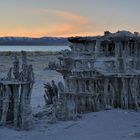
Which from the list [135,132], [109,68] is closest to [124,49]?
[109,68]

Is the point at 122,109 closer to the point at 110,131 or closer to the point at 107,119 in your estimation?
the point at 107,119

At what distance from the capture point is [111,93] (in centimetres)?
2527

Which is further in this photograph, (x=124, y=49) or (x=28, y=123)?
(x=124, y=49)

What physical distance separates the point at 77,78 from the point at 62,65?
1342mm

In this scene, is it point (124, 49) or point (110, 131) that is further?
point (124, 49)

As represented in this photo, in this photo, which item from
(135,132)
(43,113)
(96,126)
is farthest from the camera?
(43,113)

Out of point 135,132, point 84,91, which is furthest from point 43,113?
point 135,132

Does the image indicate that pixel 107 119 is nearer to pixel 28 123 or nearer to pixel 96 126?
pixel 96 126

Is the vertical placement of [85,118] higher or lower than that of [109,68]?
lower

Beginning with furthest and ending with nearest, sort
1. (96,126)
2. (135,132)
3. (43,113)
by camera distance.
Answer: (43,113)
(96,126)
(135,132)

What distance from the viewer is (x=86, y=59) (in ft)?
84.5

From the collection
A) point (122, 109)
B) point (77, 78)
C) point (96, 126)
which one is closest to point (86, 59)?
point (77, 78)

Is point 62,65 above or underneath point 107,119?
above

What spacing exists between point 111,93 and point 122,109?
94 cm
